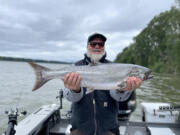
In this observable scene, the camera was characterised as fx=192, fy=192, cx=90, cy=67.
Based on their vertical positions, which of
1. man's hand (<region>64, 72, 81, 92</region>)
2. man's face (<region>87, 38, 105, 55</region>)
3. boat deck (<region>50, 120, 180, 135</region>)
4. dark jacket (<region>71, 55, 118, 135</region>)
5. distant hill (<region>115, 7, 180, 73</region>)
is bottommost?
boat deck (<region>50, 120, 180, 135</region>)

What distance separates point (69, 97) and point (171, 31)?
43356mm

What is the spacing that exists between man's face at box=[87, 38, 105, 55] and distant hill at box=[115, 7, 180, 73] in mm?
36320

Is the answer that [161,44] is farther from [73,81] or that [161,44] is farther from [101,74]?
[73,81]

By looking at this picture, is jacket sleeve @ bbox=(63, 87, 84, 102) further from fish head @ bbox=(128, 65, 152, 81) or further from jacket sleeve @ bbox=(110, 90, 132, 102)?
fish head @ bbox=(128, 65, 152, 81)

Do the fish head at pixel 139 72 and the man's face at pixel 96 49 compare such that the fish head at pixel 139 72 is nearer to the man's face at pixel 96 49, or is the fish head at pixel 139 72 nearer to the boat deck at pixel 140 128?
the man's face at pixel 96 49

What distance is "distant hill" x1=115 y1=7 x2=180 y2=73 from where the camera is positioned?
37.8 meters

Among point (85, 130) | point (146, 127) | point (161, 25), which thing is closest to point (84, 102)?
point (85, 130)

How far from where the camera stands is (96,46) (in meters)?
3.26

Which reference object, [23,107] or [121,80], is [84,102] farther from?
[23,107]

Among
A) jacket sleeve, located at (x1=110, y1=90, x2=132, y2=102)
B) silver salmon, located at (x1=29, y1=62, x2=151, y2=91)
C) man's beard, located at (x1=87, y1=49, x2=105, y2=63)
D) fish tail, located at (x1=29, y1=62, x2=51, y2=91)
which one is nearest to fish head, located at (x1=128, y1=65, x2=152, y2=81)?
silver salmon, located at (x1=29, y1=62, x2=151, y2=91)

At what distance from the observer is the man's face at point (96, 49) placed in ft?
10.5

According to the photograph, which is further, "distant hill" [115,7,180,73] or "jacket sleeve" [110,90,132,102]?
"distant hill" [115,7,180,73]

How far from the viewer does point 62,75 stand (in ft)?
10.2

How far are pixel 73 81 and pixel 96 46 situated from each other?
75 cm
